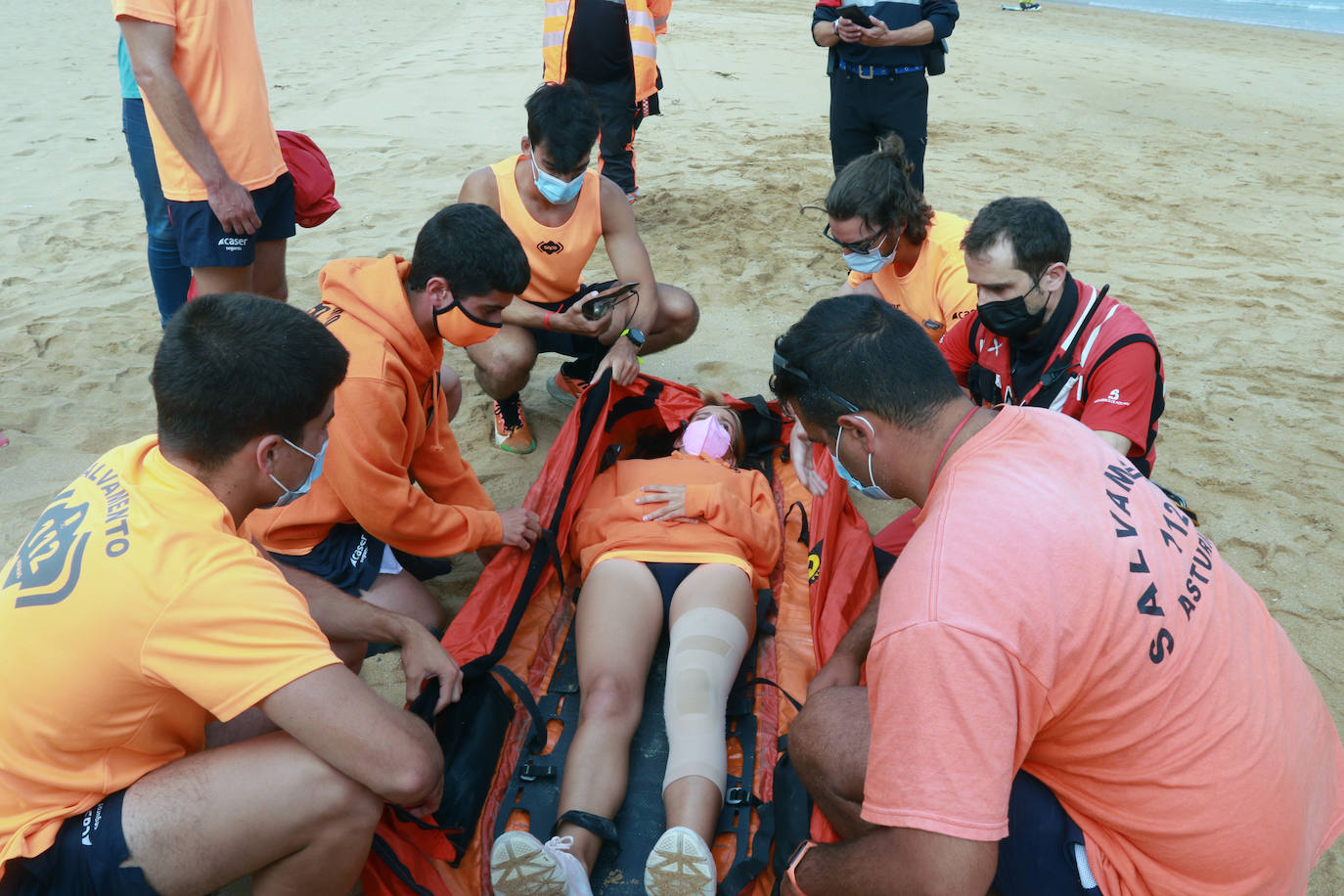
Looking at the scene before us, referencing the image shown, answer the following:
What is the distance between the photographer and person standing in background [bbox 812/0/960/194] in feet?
17.3

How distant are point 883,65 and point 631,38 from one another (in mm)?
1662

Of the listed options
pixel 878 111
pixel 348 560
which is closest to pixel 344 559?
pixel 348 560

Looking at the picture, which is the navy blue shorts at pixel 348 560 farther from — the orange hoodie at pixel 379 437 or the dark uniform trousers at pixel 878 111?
the dark uniform trousers at pixel 878 111

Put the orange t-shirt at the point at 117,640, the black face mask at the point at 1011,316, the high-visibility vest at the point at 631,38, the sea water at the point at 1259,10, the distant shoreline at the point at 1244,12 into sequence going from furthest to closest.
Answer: the sea water at the point at 1259,10
the distant shoreline at the point at 1244,12
the high-visibility vest at the point at 631,38
the black face mask at the point at 1011,316
the orange t-shirt at the point at 117,640

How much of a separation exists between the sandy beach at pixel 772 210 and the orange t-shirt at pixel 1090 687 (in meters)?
1.06

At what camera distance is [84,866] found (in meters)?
1.73

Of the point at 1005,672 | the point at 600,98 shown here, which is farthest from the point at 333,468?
the point at 600,98

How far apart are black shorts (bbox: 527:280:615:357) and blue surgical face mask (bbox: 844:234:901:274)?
1.12m

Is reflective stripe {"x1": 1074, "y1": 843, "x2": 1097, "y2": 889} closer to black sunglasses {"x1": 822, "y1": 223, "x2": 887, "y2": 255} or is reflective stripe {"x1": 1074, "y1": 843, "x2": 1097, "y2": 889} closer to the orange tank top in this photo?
black sunglasses {"x1": 822, "y1": 223, "x2": 887, "y2": 255}

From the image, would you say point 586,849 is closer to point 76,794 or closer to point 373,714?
point 373,714

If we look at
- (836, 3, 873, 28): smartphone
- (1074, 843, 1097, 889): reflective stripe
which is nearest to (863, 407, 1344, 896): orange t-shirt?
(1074, 843, 1097, 889): reflective stripe

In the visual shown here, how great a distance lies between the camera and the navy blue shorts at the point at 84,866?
1.69m

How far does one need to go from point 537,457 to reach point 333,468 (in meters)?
1.58

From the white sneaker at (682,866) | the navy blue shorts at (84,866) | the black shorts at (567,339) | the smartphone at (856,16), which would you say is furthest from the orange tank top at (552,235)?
the navy blue shorts at (84,866)
